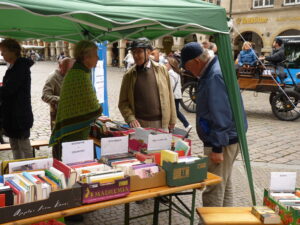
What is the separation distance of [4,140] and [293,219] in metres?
5.88

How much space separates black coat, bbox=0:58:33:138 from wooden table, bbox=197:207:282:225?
95.0 inches

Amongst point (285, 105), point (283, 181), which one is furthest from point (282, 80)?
point (283, 181)

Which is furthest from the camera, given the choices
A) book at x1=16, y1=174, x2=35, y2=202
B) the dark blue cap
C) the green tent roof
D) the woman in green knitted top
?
the woman in green knitted top

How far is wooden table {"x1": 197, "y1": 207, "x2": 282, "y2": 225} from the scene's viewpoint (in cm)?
257

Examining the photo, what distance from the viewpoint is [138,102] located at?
13.8 feet

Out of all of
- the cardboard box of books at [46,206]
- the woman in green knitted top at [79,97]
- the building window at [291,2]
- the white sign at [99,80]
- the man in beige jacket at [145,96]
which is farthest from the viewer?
the building window at [291,2]

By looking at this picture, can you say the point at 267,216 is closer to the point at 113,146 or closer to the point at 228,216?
the point at 228,216

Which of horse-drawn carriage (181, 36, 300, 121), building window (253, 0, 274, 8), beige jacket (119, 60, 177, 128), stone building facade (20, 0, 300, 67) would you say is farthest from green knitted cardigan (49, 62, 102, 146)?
building window (253, 0, 274, 8)

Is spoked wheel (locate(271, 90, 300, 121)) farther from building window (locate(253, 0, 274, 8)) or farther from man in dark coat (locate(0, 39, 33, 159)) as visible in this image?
building window (locate(253, 0, 274, 8))

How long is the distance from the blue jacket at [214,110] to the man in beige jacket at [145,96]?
111cm

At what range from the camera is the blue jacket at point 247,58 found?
30.4ft

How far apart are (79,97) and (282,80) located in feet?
23.2

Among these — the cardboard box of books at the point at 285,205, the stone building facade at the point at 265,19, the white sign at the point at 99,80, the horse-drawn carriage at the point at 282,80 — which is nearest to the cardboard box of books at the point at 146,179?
the cardboard box of books at the point at 285,205

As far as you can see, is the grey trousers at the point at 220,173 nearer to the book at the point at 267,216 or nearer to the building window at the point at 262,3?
the book at the point at 267,216
